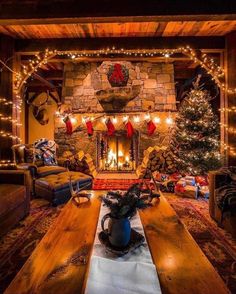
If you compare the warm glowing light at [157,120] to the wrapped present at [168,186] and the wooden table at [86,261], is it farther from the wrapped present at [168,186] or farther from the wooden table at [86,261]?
the wooden table at [86,261]

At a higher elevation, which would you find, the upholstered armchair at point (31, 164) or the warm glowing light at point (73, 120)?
the warm glowing light at point (73, 120)

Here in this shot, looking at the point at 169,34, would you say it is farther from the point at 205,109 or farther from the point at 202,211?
the point at 202,211

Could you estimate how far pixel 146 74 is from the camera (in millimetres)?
5738

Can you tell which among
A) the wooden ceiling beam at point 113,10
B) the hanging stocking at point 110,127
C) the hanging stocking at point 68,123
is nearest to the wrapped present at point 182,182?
the hanging stocking at point 110,127

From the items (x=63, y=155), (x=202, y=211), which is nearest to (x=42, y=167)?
(x=63, y=155)

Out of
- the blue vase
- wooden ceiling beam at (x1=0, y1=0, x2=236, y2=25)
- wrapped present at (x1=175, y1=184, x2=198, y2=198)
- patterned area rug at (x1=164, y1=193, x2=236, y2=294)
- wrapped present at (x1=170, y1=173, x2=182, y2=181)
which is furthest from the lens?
wrapped present at (x1=170, y1=173, x2=182, y2=181)

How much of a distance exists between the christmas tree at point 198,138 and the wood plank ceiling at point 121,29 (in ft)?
4.89

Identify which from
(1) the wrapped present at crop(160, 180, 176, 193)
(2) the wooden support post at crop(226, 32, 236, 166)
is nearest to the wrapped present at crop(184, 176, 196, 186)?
(1) the wrapped present at crop(160, 180, 176, 193)

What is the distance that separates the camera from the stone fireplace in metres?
5.71

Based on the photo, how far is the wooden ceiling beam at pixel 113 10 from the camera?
2.84 m

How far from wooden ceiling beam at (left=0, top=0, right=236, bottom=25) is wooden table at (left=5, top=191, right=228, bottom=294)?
240 centimetres

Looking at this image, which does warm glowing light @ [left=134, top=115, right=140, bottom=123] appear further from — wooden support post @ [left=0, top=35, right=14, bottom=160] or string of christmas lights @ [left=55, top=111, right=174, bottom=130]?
wooden support post @ [left=0, top=35, right=14, bottom=160]

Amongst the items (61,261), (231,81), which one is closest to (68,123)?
(231,81)

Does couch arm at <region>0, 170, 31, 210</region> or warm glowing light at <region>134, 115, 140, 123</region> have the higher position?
warm glowing light at <region>134, 115, 140, 123</region>
